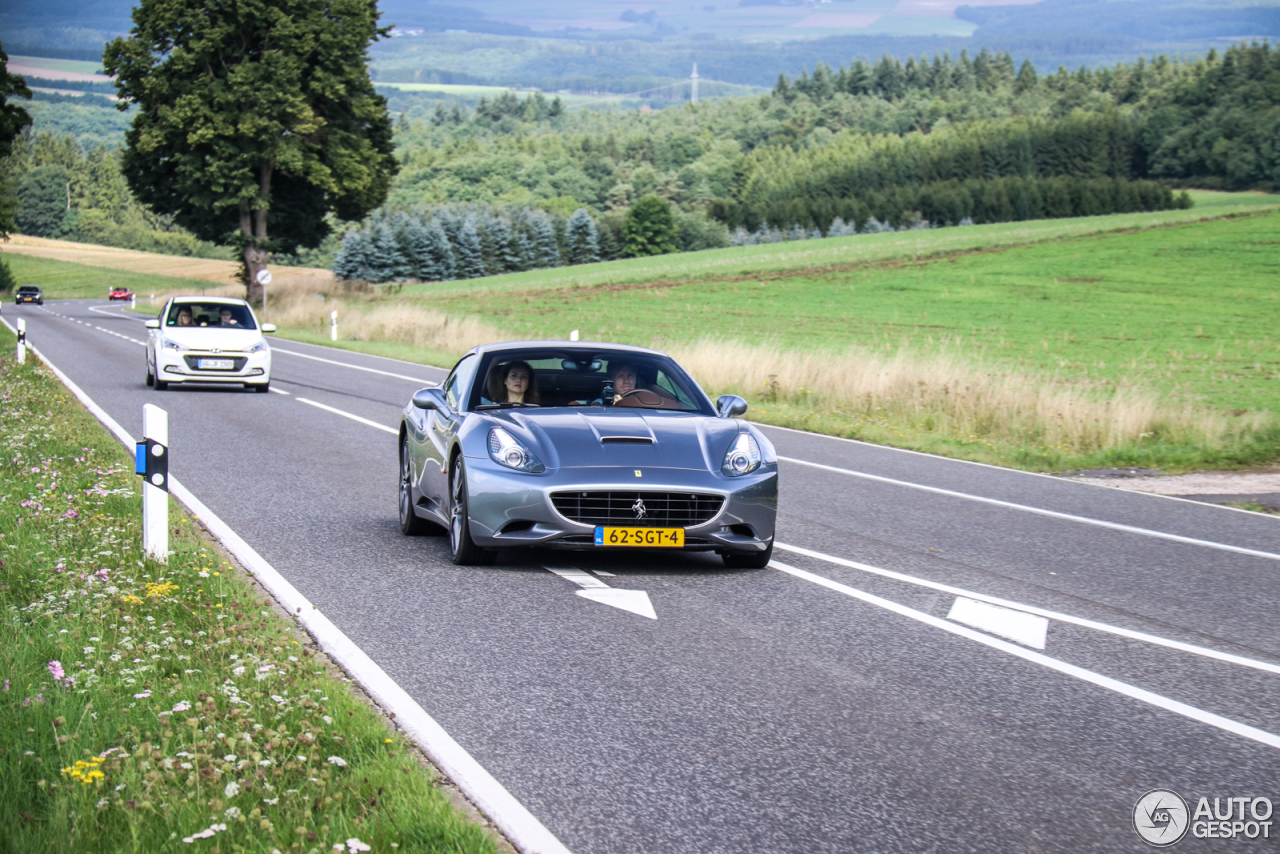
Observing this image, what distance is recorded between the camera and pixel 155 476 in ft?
25.9

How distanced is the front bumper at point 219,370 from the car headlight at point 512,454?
51.3 ft

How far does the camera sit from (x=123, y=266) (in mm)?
141375

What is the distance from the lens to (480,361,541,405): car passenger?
31.2ft

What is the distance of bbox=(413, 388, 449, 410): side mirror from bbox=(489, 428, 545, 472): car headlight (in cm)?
110

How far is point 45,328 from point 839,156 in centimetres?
13997

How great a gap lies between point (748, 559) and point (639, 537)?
0.90 meters

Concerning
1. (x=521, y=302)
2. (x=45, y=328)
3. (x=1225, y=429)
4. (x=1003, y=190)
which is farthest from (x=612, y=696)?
(x=1003, y=190)

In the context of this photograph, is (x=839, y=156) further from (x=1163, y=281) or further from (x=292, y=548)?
(x=292, y=548)

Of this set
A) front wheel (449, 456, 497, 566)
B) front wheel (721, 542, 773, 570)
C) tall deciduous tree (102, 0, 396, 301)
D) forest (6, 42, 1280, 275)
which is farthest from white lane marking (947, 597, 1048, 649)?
forest (6, 42, 1280, 275)

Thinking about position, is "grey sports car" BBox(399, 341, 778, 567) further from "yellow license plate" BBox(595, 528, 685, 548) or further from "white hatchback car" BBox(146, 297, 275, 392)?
"white hatchback car" BBox(146, 297, 275, 392)

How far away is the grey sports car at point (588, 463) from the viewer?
8328 mm

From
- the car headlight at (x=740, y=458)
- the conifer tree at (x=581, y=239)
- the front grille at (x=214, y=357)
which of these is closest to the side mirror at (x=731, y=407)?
the car headlight at (x=740, y=458)

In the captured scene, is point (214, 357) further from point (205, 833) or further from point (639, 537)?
point (205, 833)

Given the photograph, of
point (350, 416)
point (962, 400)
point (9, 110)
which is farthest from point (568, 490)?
point (9, 110)
